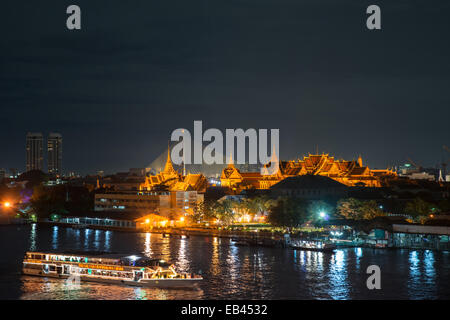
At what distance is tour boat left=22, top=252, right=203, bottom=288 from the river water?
18.6 inches

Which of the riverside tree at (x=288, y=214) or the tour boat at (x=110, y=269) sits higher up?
the riverside tree at (x=288, y=214)

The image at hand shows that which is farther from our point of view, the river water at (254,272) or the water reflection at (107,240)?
the water reflection at (107,240)

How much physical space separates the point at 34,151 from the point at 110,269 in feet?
515

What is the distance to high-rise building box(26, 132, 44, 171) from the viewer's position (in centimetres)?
17050

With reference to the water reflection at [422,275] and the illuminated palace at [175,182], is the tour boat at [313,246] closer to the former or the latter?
the water reflection at [422,275]

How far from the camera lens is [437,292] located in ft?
72.3

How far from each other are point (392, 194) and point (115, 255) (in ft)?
120

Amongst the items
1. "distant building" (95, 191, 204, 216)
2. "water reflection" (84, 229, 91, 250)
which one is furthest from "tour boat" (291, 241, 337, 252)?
"distant building" (95, 191, 204, 216)

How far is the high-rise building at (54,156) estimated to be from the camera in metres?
183

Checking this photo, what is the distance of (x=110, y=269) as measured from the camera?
24.2 m

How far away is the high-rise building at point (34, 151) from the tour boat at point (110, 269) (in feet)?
496

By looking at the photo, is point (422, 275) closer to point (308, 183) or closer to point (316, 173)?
point (308, 183)

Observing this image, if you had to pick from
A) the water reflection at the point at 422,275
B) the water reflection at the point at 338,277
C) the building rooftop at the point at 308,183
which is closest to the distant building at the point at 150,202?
the building rooftop at the point at 308,183
